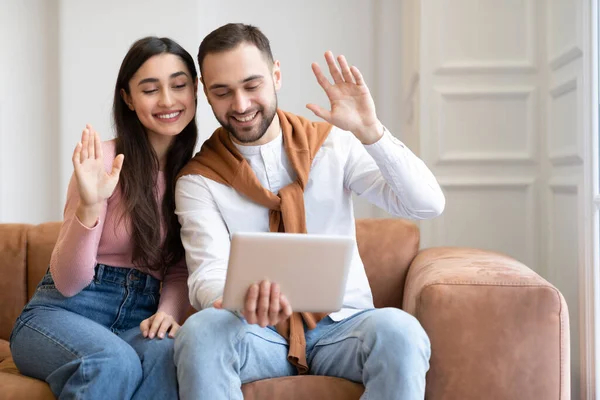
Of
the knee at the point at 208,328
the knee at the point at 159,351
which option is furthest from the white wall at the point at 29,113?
the knee at the point at 208,328

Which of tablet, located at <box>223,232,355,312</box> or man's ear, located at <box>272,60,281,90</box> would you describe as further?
man's ear, located at <box>272,60,281,90</box>

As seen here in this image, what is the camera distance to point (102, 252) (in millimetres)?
1979

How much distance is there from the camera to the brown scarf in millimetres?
1913

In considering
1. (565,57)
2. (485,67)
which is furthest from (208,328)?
(485,67)

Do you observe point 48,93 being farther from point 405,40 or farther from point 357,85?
point 357,85

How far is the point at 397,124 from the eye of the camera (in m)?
3.70

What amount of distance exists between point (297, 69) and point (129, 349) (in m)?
2.21

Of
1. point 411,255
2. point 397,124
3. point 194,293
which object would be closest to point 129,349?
point 194,293

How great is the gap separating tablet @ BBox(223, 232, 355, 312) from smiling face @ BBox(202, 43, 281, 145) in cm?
54

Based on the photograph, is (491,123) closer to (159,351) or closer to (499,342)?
(499,342)

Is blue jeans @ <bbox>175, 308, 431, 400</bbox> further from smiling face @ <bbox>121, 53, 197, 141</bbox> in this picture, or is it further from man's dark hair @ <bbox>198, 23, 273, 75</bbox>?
man's dark hair @ <bbox>198, 23, 273, 75</bbox>

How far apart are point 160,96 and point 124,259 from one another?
0.45m

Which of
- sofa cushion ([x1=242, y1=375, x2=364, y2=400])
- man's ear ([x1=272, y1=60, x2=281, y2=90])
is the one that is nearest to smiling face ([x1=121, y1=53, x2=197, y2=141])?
man's ear ([x1=272, y1=60, x2=281, y2=90])

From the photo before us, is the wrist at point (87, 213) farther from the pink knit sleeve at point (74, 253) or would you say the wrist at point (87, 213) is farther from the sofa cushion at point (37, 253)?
the sofa cushion at point (37, 253)
